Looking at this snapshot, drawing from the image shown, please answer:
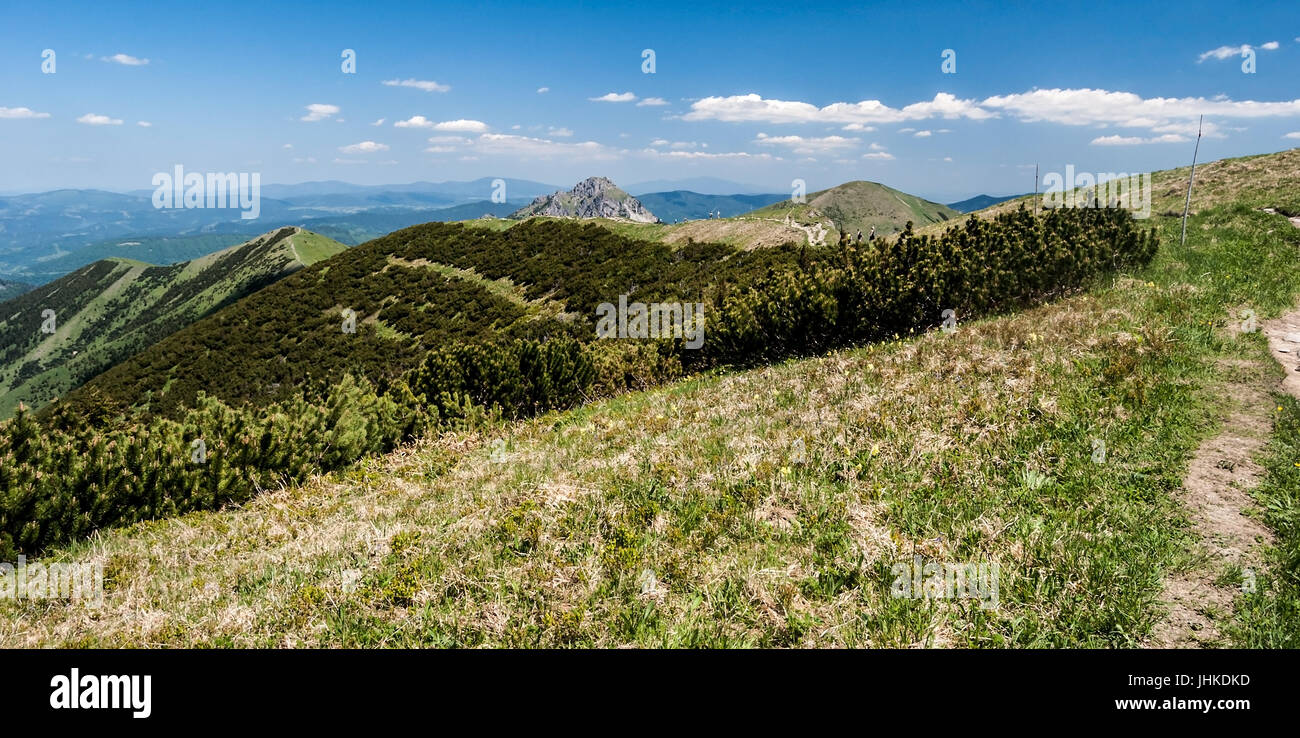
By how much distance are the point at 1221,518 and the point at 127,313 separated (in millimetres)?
225357

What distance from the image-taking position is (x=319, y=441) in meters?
10.9

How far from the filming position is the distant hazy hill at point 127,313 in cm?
12838

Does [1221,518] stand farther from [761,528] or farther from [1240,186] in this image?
[1240,186]

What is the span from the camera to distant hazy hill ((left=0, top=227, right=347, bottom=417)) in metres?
128

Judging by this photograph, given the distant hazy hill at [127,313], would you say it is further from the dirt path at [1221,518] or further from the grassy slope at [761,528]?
the dirt path at [1221,518]

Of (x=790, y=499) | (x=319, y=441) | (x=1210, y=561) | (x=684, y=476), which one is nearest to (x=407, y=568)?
(x=684, y=476)

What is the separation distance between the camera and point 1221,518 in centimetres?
500

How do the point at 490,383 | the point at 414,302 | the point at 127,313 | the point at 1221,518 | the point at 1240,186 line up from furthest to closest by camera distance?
the point at 127,313, the point at 414,302, the point at 1240,186, the point at 490,383, the point at 1221,518

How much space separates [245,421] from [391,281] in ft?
190

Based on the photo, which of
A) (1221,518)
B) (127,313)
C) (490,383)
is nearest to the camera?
(1221,518)

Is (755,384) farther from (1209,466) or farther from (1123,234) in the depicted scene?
(1123,234)

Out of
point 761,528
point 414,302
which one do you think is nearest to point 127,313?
point 414,302

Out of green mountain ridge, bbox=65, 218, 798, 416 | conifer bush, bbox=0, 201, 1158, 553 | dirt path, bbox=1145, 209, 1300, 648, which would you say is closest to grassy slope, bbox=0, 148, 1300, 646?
dirt path, bbox=1145, 209, 1300, 648

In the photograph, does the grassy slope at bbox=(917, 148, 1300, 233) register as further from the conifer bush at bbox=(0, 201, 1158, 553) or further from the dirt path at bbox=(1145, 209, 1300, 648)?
the dirt path at bbox=(1145, 209, 1300, 648)
